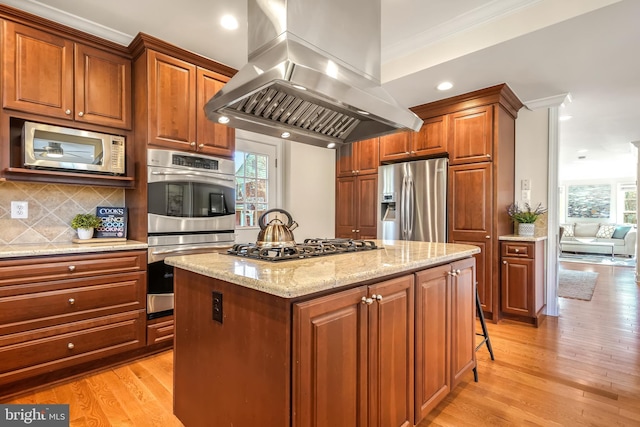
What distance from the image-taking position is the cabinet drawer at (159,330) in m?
2.47

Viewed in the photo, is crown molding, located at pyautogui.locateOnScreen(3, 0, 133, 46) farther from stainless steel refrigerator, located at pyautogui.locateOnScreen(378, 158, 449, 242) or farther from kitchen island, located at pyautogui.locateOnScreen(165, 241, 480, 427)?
stainless steel refrigerator, located at pyautogui.locateOnScreen(378, 158, 449, 242)

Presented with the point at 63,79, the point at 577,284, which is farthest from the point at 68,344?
the point at 577,284

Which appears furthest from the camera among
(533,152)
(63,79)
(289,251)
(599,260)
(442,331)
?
(599,260)

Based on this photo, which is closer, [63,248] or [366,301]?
[366,301]

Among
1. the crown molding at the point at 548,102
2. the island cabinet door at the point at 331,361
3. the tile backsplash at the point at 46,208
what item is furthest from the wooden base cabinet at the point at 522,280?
the tile backsplash at the point at 46,208

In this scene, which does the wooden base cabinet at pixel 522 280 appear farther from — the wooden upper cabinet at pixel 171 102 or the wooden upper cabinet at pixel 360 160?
the wooden upper cabinet at pixel 171 102

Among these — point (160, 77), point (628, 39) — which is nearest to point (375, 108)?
point (160, 77)

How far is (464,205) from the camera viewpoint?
341 centimetres

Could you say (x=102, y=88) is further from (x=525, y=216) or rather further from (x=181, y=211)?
(x=525, y=216)

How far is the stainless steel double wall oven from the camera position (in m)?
2.49

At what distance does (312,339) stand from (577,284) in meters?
5.61

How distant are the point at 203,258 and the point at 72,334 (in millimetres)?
1330

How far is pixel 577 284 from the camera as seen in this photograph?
4996 millimetres

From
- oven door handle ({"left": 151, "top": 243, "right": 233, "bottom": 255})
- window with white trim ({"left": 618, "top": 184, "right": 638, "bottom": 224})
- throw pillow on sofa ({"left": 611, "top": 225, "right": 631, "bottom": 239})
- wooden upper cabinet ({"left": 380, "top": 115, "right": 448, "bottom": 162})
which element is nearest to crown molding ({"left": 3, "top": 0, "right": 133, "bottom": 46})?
oven door handle ({"left": 151, "top": 243, "right": 233, "bottom": 255})
